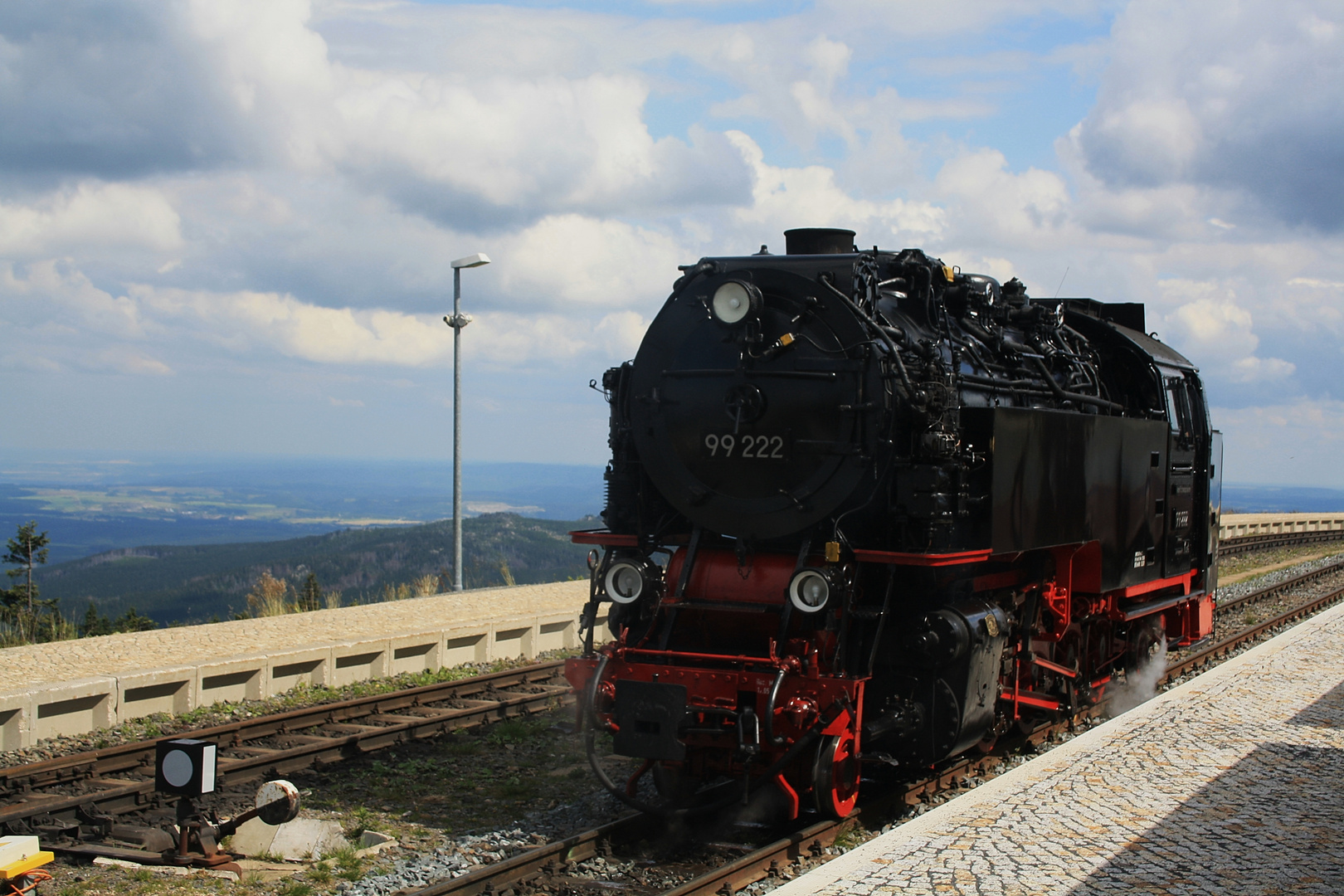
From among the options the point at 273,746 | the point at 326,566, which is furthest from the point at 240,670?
the point at 326,566

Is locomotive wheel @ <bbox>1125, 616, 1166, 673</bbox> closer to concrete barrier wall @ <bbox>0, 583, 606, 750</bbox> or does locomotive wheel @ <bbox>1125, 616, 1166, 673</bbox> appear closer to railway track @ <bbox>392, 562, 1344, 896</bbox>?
railway track @ <bbox>392, 562, 1344, 896</bbox>

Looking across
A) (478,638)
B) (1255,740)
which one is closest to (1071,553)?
(1255,740)

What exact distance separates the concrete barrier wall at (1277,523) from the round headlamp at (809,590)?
3080cm

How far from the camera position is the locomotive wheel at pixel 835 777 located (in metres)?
6.50

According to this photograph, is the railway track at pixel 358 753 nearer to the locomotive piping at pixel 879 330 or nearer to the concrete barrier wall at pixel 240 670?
the concrete barrier wall at pixel 240 670

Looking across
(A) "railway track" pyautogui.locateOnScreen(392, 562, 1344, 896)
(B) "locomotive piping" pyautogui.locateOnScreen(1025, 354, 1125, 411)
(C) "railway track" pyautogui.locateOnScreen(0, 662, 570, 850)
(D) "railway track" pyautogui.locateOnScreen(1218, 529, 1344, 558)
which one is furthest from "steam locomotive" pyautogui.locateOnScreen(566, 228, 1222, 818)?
(D) "railway track" pyautogui.locateOnScreen(1218, 529, 1344, 558)

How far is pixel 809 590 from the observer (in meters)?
6.93

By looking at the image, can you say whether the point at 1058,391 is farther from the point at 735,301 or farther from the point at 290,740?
the point at 290,740

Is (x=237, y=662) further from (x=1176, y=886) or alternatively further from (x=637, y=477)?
(x=1176, y=886)

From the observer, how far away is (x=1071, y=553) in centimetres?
895

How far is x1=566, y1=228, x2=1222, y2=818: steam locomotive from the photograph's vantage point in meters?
6.79

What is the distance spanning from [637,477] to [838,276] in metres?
1.93

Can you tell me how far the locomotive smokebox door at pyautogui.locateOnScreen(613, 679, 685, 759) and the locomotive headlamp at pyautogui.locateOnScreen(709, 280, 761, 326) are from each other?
231 centimetres

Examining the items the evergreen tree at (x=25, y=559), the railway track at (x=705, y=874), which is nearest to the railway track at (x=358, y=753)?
the railway track at (x=705, y=874)
